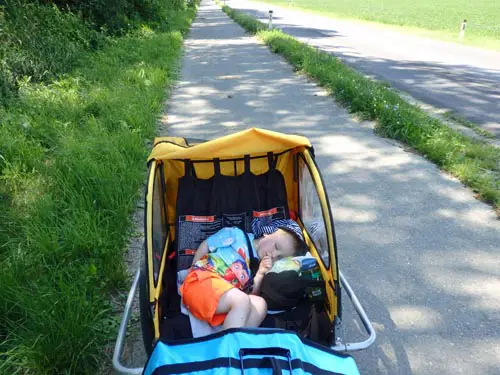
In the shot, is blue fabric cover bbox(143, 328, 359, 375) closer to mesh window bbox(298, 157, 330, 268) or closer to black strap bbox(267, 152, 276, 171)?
Result: mesh window bbox(298, 157, 330, 268)

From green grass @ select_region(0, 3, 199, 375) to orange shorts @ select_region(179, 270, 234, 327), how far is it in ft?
1.79

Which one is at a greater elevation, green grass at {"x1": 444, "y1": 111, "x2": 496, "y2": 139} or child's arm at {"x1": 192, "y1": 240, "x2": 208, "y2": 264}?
green grass at {"x1": 444, "y1": 111, "x2": 496, "y2": 139}

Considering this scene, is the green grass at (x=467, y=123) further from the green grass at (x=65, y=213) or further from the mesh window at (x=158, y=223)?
the mesh window at (x=158, y=223)

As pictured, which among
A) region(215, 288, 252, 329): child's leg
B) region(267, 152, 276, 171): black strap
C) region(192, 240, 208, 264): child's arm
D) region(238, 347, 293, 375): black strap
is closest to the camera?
region(238, 347, 293, 375): black strap

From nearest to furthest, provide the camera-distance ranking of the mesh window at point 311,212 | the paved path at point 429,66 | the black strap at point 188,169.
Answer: the mesh window at point 311,212 → the black strap at point 188,169 → the paved path at point 429,66

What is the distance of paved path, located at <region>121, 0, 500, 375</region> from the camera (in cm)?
237

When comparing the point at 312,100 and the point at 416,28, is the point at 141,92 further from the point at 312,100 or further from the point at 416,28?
the point at 416,28

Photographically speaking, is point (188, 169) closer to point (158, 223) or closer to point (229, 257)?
point (158, 223)

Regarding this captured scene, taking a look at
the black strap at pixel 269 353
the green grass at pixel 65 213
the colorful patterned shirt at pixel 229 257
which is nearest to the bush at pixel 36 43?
the green grass at pixel 65 213

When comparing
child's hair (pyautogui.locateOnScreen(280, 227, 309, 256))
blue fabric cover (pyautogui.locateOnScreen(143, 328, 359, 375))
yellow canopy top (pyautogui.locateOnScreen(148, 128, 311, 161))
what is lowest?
child's hair (pyautogui.locateOnScreen(280, 227, 309, 256))

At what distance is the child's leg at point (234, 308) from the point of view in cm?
194

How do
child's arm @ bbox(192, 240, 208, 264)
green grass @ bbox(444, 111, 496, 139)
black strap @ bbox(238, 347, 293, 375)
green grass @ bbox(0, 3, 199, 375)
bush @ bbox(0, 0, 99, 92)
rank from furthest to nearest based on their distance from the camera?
bush @ bbox(0, 0, 99, 92) → green grass @ bbox(444, 111, 496, 139) → child's arm @ bbox(192, 240, 208, 264) → green grass @ bbox(0, 3, 199, 375) → black strap @ bbox(238, 347, 293, 375)

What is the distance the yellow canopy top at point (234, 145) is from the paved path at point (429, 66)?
16.0 ft

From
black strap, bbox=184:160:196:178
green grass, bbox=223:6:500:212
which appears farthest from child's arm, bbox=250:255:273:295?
green grass, bbox=223:6:500:212
